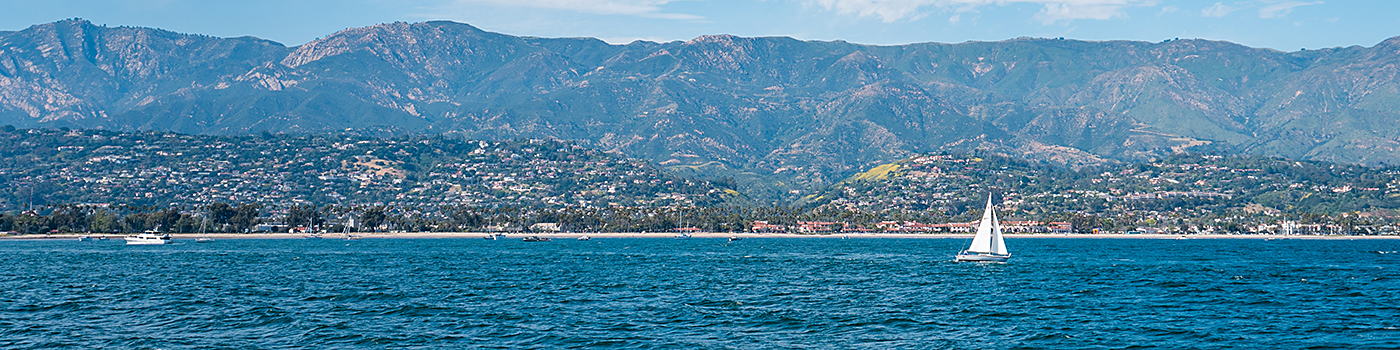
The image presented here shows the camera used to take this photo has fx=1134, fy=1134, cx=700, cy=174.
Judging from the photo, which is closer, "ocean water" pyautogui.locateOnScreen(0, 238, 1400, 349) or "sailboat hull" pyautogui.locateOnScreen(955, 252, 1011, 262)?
"ocean water" pyautogui.locateOnScreen(0, 238, 1400, 349)

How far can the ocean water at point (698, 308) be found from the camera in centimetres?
4628

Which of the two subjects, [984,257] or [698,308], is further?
[984,257]

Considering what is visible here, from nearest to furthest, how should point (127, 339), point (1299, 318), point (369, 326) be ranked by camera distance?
point (127, 339) < point (369, 326) < point (1299, 318)

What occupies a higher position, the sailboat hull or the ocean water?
the sailboat hull

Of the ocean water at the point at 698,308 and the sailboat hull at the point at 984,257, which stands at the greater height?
the sailboat hull at the point at 984,257

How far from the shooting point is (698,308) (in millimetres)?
59562

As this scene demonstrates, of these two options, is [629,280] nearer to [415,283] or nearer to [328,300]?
[415,283]

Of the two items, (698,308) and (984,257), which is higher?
(984,257)

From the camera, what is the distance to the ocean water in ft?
152

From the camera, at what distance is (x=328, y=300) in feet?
209

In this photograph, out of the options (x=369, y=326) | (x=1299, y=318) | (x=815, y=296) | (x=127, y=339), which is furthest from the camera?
(x=815, y=296)

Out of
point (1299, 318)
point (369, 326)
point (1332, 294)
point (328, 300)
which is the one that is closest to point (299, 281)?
point (328, 300)

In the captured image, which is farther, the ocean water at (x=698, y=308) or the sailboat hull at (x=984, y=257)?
the sailboat hull at (x=984, y=257)

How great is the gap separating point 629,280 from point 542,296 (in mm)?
16721
